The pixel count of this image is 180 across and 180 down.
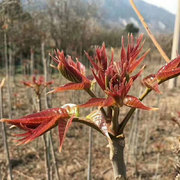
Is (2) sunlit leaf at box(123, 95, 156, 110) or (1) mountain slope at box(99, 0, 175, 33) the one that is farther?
(1) mountain slope at box(99, 0, 175, 33)

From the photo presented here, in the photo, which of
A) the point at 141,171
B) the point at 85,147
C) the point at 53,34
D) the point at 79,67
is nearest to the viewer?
the point at 79,67

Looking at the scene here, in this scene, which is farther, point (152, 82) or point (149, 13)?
point (149, 13)

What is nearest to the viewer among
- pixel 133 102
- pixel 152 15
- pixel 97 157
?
pixel 133 102

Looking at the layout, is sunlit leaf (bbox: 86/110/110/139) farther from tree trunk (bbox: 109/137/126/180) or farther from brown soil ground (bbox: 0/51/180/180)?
brown soil ground (bbox: 0/51/180/180)

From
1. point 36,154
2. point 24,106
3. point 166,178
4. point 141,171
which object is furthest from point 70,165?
point 24,106

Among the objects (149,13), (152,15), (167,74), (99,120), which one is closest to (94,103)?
(99,120)

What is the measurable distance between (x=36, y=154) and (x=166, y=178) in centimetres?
A: 121

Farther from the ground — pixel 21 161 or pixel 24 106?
pixel 24 106

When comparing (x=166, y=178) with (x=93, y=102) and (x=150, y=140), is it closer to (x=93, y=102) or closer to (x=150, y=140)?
(x=150, y=140)

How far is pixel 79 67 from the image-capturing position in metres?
0.45

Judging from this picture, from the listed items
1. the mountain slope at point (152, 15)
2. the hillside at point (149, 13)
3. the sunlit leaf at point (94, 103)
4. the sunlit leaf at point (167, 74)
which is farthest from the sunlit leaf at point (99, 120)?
the mountain slope at point (152, 15)

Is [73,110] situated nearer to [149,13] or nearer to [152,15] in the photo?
[152,15]

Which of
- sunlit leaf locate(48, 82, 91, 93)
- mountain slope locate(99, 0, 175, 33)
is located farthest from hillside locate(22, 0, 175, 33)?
sunlit leaf locate(48, 82, 91, 93)

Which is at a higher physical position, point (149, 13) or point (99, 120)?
point (149, 13)
